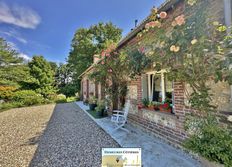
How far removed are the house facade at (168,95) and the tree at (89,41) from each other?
17394 millimetres

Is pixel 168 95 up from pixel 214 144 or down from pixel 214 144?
up

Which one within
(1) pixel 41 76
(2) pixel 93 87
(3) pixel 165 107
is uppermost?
(1) pixel 41 76

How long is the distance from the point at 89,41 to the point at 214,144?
2372 cm

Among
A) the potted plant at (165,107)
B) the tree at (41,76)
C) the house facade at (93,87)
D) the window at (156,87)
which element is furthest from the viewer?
the tree at (41,76)

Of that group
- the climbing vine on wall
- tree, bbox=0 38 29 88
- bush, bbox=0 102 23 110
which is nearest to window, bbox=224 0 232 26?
the climbing vine on wall

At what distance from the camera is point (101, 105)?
823 cm

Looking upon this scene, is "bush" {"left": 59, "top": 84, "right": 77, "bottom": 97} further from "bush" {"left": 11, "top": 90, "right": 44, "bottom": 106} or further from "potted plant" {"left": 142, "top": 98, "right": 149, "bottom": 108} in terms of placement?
"potted plant" {"left": 142, "top": 98, "right": 149, "bottom": 108}

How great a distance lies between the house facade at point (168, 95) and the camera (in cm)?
263

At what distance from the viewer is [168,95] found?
4.46 m

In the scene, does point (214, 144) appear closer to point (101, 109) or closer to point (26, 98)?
point (101, 109)

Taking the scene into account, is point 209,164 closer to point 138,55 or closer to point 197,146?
point 197,146

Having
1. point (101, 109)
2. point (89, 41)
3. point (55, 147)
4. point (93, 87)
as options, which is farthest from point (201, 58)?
point (89, 41)

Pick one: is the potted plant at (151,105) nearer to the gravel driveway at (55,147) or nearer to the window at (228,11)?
the gravel driveway at (55,147)

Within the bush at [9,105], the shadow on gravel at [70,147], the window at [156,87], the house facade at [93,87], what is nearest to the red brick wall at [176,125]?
the window at [156,87]
